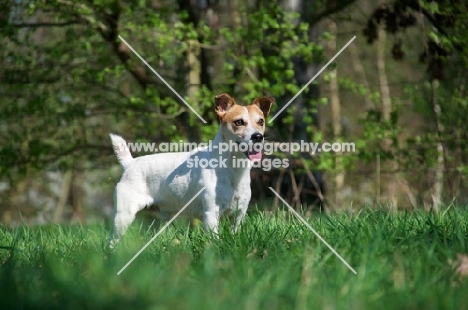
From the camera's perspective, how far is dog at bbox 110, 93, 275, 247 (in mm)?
5406

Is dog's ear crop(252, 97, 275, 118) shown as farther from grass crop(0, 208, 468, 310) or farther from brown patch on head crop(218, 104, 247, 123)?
grass crop(0, 208, 468, 310)

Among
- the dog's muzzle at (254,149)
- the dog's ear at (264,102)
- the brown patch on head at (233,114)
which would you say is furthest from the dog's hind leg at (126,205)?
the dog's ear at (264,102)

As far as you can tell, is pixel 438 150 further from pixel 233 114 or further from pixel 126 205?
pixel 126 205

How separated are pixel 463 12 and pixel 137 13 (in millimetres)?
4520

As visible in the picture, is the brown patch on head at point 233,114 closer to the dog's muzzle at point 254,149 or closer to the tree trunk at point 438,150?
the dog's muzzle at point 254,149

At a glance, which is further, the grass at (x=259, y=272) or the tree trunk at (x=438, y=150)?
the tree trunk at (x=438, y=150)

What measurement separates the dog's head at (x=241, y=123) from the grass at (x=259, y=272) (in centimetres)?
89

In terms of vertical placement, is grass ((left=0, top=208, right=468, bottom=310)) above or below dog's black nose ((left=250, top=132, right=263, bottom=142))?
below

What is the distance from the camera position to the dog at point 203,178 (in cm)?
541

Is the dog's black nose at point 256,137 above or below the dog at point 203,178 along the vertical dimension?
above

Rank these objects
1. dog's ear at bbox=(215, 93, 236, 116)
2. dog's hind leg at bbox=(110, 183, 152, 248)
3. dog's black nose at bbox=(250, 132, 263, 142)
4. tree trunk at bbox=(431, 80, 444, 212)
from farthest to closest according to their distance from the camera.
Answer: tree trunk at bbox=(431, 80, 444, 212) < dog's hind leg at bbox=(110, 183, 152, 248) < dog's ear at bbox=(215, 93, 236, 116) < dog's black nose at bbox=(250, 132, 263, 142)

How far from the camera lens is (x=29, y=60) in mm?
9406

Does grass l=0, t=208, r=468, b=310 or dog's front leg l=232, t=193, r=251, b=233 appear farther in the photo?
dog's front leg l=232, t=193, r=251, b=233

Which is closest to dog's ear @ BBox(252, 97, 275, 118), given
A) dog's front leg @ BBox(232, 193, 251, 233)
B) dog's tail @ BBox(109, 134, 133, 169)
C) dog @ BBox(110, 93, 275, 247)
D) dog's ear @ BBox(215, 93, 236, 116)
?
dog @ BBox(110, 93, 275, 247)
